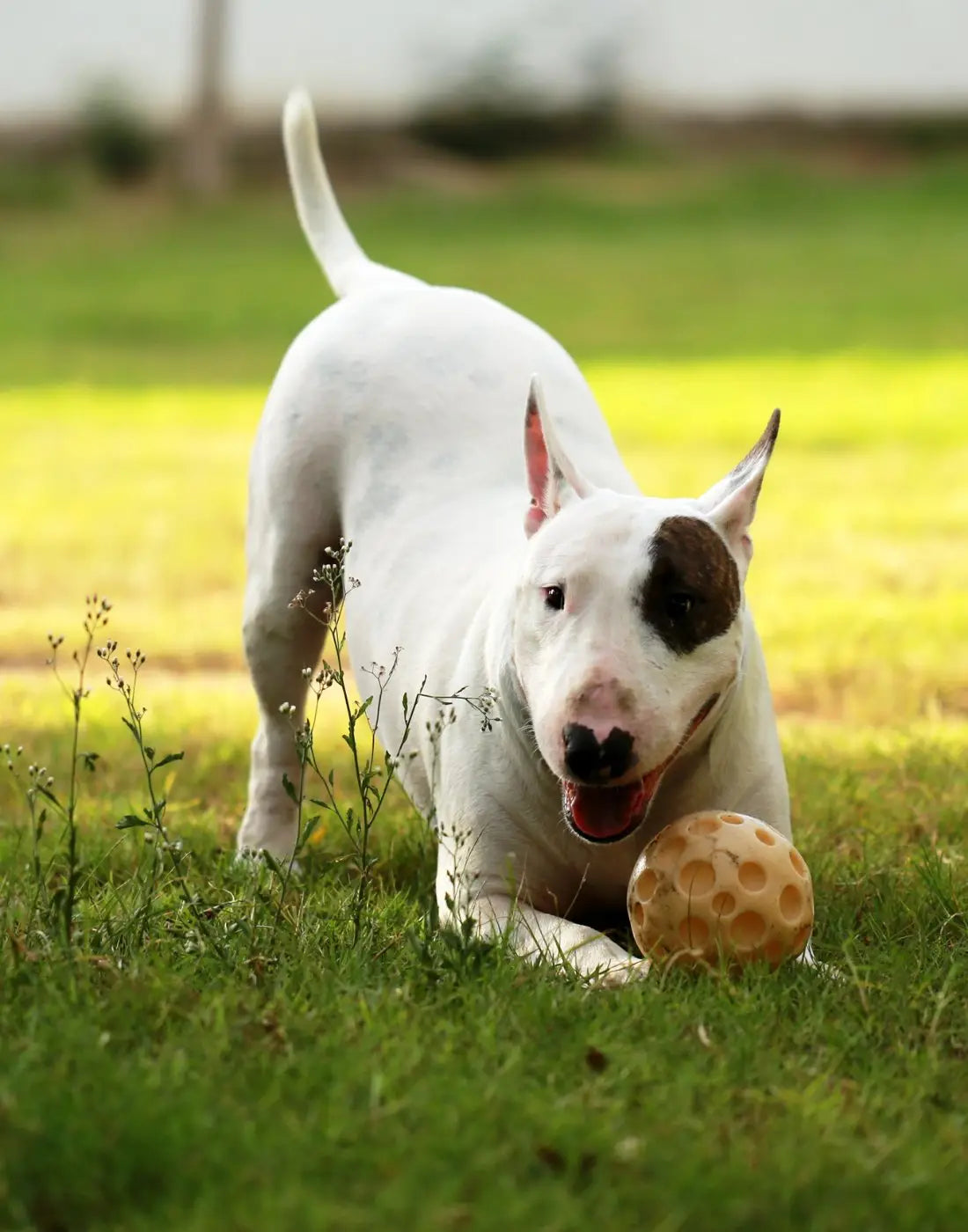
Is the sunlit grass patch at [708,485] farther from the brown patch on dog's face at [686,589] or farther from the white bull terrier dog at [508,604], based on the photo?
the brown patch on dog's face at [686,589]

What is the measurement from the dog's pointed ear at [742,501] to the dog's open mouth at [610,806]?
395 millimetres

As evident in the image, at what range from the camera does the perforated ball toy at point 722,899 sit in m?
3.45

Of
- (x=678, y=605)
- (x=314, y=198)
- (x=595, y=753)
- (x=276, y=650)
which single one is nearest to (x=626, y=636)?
(x=678, y=605)

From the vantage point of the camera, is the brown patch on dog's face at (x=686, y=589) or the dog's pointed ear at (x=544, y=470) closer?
the brown patch on dog's face at (x=686, y=589)

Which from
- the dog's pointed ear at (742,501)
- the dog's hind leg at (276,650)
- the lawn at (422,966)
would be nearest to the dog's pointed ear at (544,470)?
the dog's pointed ear at (742,501)

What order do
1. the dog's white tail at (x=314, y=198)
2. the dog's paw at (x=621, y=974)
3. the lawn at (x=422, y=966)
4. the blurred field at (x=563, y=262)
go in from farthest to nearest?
the blurred field at (x=563, y=262) < the dog's white tail at (x=314, y=198) < the dog's paw at (x=621, y=974) < the lawn at (x=422, y=966)

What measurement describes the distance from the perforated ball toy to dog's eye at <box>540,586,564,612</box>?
1.60 feet

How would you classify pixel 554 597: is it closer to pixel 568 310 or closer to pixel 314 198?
pixel 314 198

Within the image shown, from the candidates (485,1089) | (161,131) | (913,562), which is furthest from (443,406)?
(161,131)

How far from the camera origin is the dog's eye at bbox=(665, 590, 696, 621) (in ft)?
11.1

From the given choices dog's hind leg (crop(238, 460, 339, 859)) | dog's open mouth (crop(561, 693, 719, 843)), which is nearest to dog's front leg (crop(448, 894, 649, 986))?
dog's open mouth (crop(561, 693, 719, 843))

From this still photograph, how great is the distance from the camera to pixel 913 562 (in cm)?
895

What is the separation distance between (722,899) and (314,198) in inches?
119

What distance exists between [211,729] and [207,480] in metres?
5.81
